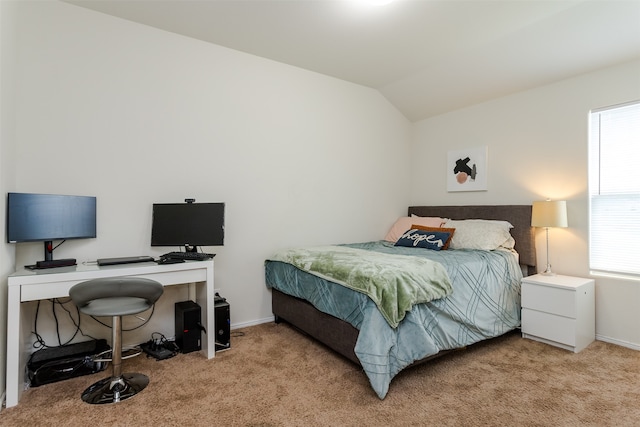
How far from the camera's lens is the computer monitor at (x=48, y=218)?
2109mm

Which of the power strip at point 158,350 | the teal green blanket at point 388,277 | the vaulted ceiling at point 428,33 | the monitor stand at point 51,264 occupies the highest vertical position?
the vaulted ceiling at point 428,33

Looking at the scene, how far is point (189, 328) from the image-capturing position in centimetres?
264

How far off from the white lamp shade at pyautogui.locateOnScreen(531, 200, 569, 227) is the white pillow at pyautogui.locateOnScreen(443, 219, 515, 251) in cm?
36

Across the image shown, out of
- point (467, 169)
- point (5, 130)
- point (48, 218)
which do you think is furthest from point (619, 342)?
point (5, 130)

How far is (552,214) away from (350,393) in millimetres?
2301

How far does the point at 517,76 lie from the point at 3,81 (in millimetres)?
4019

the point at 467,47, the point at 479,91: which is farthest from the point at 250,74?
the point at 479,91

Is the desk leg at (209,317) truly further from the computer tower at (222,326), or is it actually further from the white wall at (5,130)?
the white wall at (5,130)

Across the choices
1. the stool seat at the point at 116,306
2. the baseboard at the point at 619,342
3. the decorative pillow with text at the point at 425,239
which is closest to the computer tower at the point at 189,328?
the stool seat at the point at 116,306

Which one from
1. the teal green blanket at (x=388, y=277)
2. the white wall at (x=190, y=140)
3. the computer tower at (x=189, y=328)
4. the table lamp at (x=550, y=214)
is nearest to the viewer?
the teal green blanket at (x=388, y=277)

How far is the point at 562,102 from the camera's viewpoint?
125 inches

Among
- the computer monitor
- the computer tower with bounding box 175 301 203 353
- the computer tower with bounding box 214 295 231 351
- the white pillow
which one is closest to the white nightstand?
the white pillow

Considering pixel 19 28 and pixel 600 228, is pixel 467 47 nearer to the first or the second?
pixel 600 228

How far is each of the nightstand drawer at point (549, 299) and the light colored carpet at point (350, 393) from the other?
0.32 m
